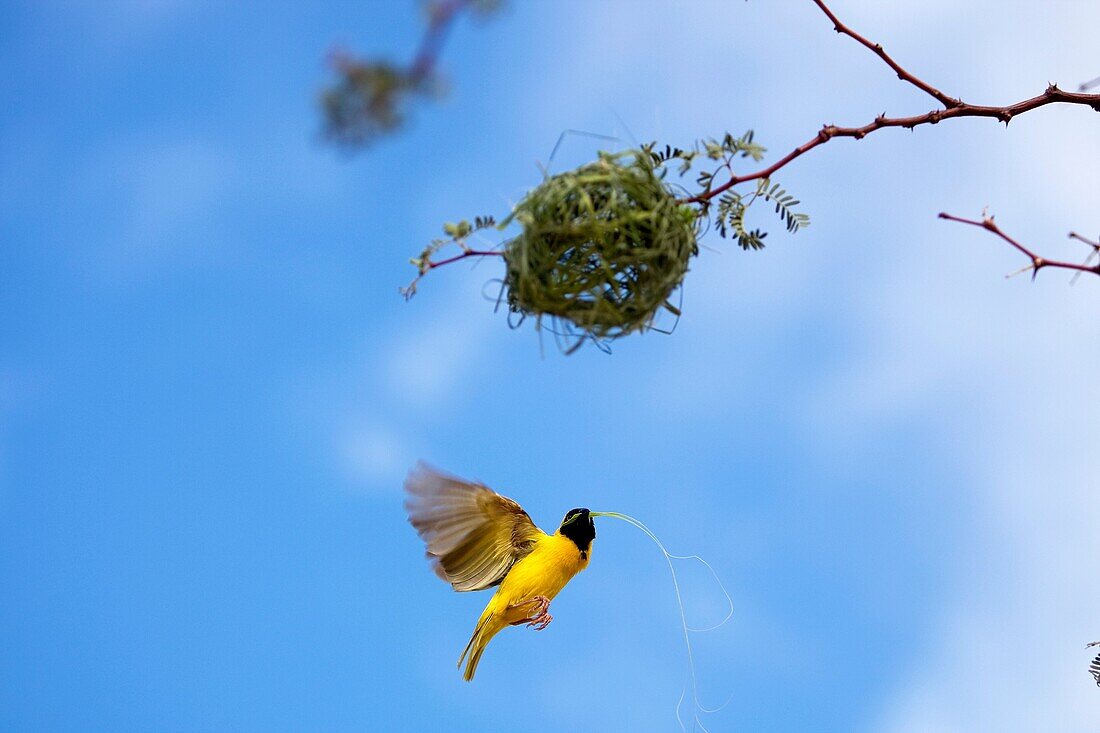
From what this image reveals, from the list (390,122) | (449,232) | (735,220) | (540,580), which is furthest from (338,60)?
(540,580)

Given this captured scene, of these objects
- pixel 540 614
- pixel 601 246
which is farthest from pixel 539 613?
pixel 601 246

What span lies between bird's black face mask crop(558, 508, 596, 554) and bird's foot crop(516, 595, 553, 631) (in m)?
0.16

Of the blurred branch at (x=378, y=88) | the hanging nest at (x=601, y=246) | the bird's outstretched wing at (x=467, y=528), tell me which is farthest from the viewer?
the bird's outstretched wing at (x=467, y=528)

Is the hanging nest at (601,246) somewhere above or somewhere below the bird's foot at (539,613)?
above

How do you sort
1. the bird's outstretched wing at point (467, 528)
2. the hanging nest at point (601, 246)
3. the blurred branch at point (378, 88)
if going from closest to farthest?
1. the blurred branch at point (378, 88)
2. the hanging nest at point (601, 246)
3. the bird's outstretched wing at point (467, 528)

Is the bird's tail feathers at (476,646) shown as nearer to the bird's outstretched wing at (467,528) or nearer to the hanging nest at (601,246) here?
the bird's outstretched wing at (467,528)

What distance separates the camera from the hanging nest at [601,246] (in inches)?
76.7

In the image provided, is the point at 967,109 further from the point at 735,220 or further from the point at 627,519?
the point at 627,519

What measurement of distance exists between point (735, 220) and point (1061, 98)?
2.11 ft

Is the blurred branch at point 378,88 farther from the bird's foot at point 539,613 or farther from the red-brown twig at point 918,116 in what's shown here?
the bird's foot at point 539,613

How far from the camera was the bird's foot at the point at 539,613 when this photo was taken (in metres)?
2.60

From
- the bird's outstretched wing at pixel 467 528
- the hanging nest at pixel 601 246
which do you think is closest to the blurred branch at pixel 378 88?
the hanging nest at pixel 601 246

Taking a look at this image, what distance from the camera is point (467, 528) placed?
2.61m

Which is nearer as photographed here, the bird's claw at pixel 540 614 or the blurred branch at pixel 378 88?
the blurred branch at pixel 378 88
